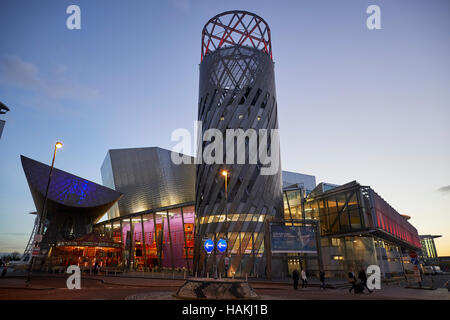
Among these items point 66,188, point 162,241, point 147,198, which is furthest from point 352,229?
point 66,188

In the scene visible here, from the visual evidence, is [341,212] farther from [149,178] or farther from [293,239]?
[149,178]

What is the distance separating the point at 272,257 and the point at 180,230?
2355 cm

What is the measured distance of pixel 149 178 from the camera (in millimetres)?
65125

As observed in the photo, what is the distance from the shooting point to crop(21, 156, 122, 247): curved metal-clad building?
5631 centimetres

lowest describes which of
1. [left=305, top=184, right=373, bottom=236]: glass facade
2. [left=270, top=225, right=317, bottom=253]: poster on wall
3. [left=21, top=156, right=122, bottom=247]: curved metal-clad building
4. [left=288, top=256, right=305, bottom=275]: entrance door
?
[left=288, top=256, right=305, bottom=275]: entrance door

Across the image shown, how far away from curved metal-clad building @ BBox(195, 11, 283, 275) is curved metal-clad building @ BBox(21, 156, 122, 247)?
2991 cm

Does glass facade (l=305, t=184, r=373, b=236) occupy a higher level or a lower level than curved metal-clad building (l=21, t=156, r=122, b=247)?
lower

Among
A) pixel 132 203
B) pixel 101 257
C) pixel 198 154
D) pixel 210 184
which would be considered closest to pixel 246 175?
pixel 210 184

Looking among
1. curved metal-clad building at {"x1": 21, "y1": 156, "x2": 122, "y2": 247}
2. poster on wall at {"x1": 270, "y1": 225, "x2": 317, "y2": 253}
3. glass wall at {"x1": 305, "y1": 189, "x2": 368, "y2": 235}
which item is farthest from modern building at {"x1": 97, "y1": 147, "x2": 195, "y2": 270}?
poster on wall at {"x1": 270, "y1": 225, "x2": 317, "y2": 253}

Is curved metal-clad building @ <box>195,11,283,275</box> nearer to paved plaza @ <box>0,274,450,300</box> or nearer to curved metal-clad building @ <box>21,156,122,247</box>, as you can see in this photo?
paved plaza @ <box>0,274,450,300</box>

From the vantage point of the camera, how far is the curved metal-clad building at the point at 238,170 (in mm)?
37219

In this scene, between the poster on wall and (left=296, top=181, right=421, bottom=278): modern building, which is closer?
the poster on wall
